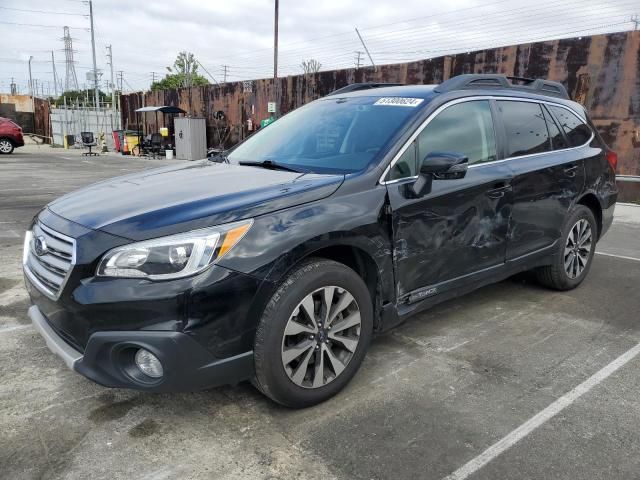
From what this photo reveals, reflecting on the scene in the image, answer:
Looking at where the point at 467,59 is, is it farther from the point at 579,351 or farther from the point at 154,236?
the point at 154,236

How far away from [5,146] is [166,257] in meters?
23.0

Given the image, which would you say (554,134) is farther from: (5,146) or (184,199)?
(5,146)

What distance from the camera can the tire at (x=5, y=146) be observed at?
21.3 metres

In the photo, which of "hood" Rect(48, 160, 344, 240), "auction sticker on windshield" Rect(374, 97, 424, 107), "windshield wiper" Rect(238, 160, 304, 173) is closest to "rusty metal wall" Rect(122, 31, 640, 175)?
"auction sticker on windshield" Rect(374, 97, 424, 107)

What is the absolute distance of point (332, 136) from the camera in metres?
3.53

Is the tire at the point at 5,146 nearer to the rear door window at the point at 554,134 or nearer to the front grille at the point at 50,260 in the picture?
the front grille at the point at 50,260

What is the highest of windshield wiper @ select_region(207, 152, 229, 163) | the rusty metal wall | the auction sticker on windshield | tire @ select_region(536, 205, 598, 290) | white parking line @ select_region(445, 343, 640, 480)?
the rusty metal wall

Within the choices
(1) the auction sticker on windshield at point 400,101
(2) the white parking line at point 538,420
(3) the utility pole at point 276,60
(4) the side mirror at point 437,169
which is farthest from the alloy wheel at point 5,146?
(2) the white parking line at point 538,420

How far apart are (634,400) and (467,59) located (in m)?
11.0

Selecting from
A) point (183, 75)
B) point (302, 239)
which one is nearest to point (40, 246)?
point (302, 239)

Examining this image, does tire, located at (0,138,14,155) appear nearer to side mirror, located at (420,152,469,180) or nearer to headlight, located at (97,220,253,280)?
headlight, located at (97,220,253,280)

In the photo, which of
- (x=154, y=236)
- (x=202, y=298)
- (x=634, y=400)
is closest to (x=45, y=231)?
(x=154, y=236)

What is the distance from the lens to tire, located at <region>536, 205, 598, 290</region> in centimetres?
445

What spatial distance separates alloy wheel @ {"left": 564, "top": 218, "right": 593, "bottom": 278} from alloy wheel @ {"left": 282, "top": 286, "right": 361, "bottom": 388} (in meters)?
2.59
